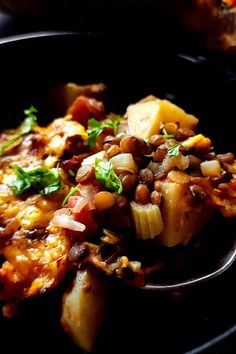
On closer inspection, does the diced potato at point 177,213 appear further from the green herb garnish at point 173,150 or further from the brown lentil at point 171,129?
the brown lentil at point 171,129

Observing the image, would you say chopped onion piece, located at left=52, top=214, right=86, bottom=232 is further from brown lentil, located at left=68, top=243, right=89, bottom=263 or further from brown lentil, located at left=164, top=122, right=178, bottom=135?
brown lentil, located at left=164, top=122, right=178, bottom=135

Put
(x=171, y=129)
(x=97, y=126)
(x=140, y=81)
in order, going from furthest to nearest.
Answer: (x=140, y=81)
(x=97, y=126)
(x=171, y=129)

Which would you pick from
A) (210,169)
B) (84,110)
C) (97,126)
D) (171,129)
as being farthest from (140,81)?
(210,169)

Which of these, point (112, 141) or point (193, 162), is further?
point (112, 141)

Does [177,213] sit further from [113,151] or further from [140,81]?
[140,81]

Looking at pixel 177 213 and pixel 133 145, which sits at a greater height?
pixel 133 145

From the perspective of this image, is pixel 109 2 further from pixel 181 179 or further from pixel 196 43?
pixel 181 179

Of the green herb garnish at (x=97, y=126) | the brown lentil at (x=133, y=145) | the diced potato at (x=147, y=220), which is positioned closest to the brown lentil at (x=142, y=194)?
the diced potato at (x=147, y=220)
